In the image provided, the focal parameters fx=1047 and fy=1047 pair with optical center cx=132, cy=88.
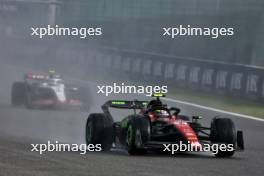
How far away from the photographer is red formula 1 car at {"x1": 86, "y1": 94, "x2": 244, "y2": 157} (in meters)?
15.6

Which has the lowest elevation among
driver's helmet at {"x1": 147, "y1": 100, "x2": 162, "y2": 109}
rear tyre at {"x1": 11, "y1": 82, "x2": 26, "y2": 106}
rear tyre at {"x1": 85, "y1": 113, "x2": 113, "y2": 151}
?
rear tyre at {"x1": 11, "y1": 82, "x2": 26, "y2": 106}

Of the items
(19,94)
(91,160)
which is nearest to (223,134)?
(91,160)

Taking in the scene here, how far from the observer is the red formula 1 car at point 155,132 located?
51.3 feet

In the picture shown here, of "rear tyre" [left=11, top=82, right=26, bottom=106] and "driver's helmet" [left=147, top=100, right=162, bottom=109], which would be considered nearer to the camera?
"driver's helmet" [left=147, top=100, right=162, bottom=109]

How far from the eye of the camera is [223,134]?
15938mm

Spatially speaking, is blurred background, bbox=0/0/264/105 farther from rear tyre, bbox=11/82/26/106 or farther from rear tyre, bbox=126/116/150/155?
rear tyre, bbox=126/116/150/155

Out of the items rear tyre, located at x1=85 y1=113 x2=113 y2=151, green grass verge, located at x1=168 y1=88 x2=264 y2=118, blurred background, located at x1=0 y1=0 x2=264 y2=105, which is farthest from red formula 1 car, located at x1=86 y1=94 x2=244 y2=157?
blurred background, located at x1=0 y1=0 x2=264 y2=105

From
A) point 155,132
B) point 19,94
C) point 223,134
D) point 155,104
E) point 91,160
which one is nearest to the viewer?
point 91,160

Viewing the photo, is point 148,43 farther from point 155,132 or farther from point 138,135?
point 138,135

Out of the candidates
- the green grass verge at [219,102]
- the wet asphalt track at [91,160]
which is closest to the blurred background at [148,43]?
the green grass verge at [219,102]

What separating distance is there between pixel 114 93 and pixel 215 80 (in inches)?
140

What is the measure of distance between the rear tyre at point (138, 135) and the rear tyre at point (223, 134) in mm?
1107

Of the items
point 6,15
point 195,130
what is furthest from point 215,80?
point 6,15

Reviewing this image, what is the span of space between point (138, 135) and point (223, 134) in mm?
1348
